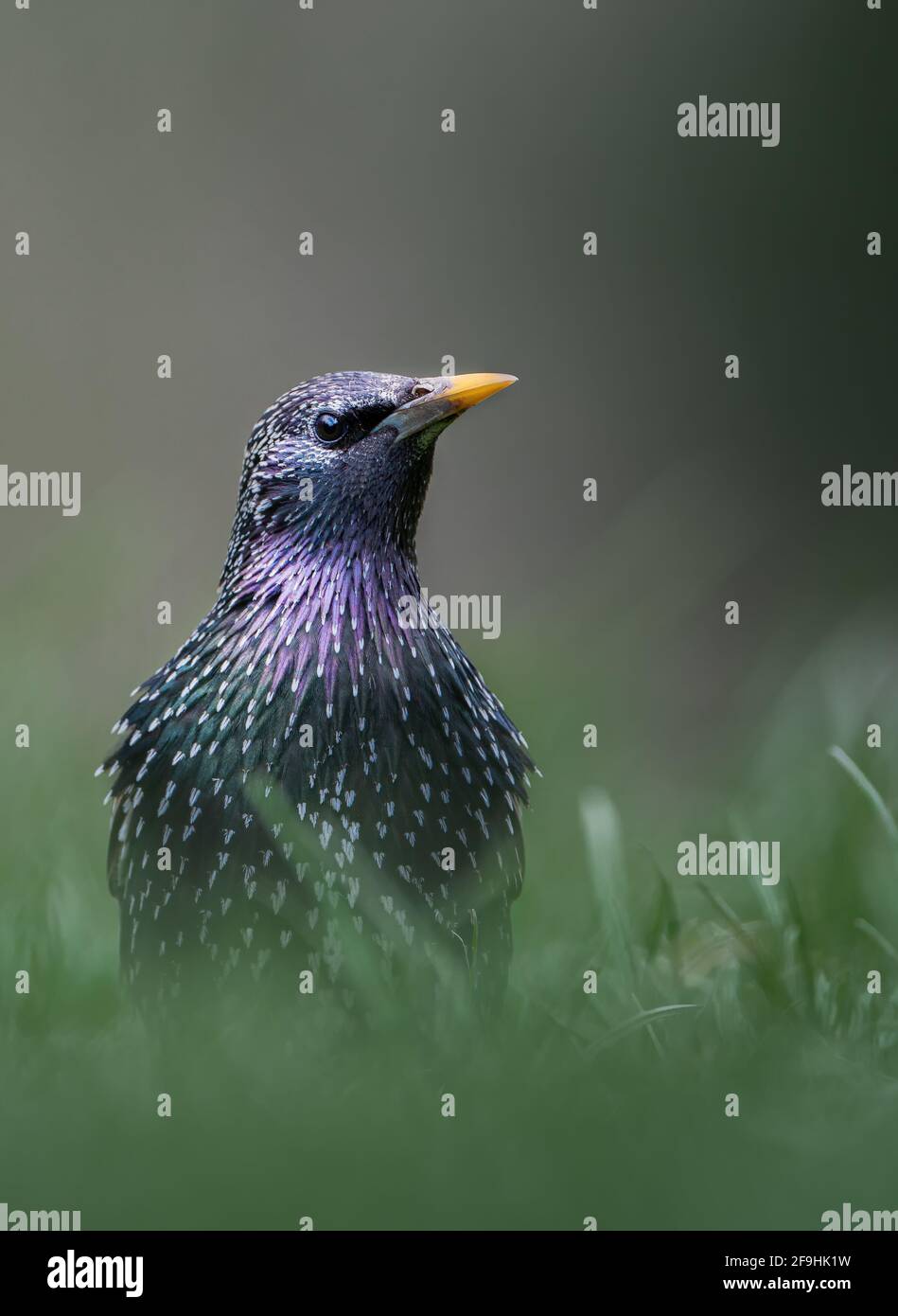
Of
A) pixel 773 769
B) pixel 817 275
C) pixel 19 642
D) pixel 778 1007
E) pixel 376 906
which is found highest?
pixel 817 275

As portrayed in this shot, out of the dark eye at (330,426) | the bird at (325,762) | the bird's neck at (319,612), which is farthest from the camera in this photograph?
the dark eye at (330,426)

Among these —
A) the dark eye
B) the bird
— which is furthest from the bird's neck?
the dark eye

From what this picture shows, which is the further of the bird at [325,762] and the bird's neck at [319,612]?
the bird's neck at [319,612]

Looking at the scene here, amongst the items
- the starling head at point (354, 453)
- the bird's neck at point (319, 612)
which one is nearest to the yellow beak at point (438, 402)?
the starling head at point (354, 453)

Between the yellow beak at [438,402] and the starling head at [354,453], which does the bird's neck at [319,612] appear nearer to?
the starling head at [354,453]

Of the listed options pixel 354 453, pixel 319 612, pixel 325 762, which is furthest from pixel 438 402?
pixel 325 762

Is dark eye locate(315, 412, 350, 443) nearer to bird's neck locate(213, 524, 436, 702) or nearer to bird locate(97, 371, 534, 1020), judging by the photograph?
bird locate(97, 371, 534, 1020)

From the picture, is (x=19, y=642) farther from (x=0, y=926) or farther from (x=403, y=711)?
(x=403, y=711)

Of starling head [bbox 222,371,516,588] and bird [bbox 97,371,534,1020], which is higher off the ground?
starling head [bbox 222,371,516,588]

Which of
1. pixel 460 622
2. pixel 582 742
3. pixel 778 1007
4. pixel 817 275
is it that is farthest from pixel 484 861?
pixel 817 275
